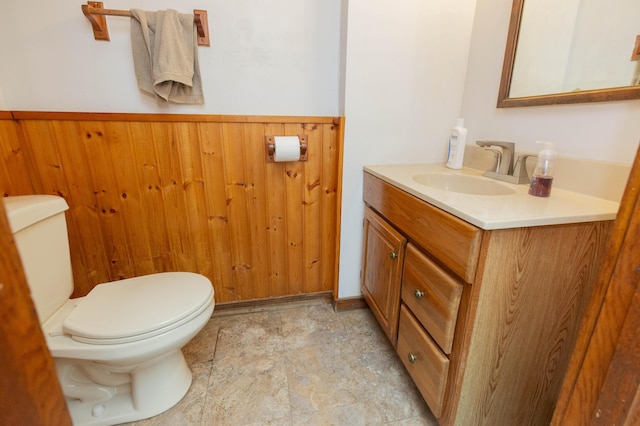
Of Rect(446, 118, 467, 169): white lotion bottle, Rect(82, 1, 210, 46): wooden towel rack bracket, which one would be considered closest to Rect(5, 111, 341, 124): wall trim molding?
Rect(82, 1, 210, 46): wooden towel rack bracket

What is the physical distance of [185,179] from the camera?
59.3 inches

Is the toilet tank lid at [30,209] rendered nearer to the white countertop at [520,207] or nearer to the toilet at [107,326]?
the toilet at [107,326]

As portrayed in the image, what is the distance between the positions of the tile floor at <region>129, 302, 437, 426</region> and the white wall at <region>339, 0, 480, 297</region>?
55cm

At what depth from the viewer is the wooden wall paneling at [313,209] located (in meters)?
1.57

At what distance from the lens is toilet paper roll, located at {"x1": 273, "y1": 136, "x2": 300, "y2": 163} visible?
4.78 ft

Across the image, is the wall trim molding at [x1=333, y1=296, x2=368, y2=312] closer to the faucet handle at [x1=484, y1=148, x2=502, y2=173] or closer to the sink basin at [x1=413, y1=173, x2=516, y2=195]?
the sink basin at [x1=413, y1=173, x2=516, y2=195]

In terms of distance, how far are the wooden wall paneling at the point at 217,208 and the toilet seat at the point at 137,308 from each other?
36 cm

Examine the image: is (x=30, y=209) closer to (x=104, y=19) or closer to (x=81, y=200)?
(x=81, y=200)

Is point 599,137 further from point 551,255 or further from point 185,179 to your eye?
point 185,179

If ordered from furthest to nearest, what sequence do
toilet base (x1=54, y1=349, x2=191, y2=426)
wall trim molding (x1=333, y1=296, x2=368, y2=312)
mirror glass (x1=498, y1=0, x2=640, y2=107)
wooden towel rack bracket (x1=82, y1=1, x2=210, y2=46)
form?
wall trim molding (x1=333, y1=296, x2=368, y2=312) → wooden towel rack bracket (x1=82, y1=1, x2=210, y2=46) → toilet base (x1=54, y1=349, x2=191, y2=426) → mirror glass (x1=498, y1=0, x2=640, y2=107)

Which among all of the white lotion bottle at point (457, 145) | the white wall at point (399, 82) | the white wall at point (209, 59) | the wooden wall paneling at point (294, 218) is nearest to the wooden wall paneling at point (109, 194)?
the white wall at point (209, 59)

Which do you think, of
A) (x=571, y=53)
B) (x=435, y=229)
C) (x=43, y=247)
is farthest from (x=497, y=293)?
(x=43, y=247)

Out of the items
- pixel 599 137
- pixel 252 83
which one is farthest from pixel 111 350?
pixel 599 137

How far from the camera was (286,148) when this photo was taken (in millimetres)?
1461
